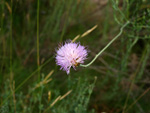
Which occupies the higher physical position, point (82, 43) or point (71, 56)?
point (82, 43)

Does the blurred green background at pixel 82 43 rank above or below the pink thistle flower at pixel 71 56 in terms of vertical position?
above

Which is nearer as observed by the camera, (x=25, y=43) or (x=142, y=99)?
(x=142, y=99)

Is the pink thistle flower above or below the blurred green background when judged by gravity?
below

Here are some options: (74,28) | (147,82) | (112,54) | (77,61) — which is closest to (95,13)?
(74,28)

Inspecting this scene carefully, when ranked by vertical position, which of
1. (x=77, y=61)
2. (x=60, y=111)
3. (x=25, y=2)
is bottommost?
(x=77, y=61)

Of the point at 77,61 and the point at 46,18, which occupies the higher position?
the point at 46,18

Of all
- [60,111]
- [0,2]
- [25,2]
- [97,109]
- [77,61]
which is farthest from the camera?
[25,2]

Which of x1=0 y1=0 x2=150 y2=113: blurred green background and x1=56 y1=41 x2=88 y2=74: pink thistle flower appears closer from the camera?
x1=56 y1=41 x2=88 y2=74: pink thistle flower

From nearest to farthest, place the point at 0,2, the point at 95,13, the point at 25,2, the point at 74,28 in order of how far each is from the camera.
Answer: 1. the point at 0,2
2. the point at 25,2
3. the point at 74,28
4. the point at 95,13

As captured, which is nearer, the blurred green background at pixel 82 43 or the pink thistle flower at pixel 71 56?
the pink thistle flower at pixel 71 56

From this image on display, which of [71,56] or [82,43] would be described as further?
[82,43]

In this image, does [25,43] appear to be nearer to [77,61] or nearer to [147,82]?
A: [147,82]
